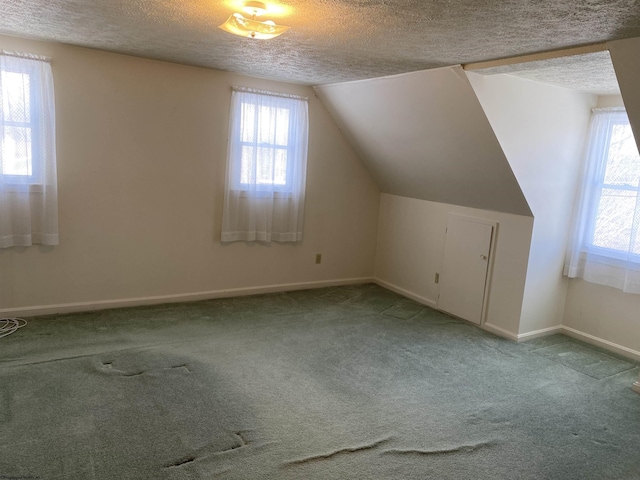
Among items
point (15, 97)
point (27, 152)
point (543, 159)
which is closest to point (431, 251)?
point (543, 159)

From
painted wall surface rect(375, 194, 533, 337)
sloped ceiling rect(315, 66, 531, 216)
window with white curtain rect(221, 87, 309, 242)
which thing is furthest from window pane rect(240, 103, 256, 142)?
painted wall surface rect(375, 194, 533, 337)

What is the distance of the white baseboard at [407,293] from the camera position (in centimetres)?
495

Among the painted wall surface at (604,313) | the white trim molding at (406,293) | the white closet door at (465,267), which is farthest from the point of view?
the white trim molding at (406,293)

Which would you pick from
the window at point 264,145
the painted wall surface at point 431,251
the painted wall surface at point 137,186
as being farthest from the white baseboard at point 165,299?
the window at point 264,145

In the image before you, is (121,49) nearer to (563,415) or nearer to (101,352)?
(101,352)

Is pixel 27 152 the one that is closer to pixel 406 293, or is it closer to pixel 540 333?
pixel 406 293

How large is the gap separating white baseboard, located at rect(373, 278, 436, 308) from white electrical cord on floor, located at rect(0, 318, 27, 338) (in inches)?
140

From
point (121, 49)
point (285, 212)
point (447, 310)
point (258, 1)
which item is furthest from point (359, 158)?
point (258, 1)

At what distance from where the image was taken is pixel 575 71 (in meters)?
3.24

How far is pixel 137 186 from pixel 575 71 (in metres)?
3.51

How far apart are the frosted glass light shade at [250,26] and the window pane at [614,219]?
3.07m

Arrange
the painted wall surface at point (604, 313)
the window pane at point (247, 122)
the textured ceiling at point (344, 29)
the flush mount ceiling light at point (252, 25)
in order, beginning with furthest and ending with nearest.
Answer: the window pane at point (247, 122) → the painted wall surface at point (604, 313) → the flush mount ceiling light at point (252, 25) → the textured ceiling at point (344, 29)

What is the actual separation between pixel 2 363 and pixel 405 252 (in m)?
3.78

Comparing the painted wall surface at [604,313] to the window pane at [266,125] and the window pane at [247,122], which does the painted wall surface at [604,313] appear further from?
the window pane at [247,122]
